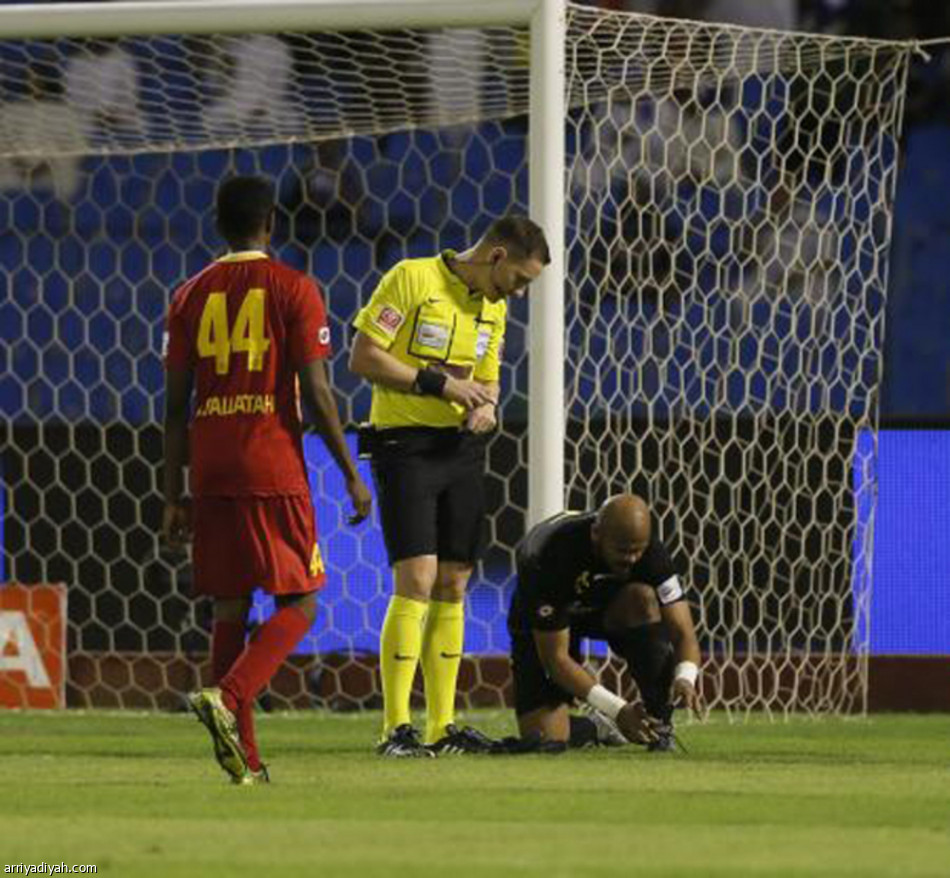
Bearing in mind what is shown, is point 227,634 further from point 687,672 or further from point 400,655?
point 687,672

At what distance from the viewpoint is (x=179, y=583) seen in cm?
1202

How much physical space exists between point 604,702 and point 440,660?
0.58m

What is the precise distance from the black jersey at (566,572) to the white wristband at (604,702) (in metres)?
0.25

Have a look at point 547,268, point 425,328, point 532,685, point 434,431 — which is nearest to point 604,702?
point 532,685

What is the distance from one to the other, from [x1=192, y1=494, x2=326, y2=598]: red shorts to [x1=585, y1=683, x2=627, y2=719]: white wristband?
4.41 feet

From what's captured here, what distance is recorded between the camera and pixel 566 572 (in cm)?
871

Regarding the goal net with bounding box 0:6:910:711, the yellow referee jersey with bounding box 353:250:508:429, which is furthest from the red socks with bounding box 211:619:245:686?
the goal net with bounding box 0:6:910:711

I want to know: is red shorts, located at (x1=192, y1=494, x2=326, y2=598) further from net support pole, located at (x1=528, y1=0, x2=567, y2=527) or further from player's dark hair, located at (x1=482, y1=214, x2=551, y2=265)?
net support pole, located at (x1=528, y1=0, x2=567, y2=527)

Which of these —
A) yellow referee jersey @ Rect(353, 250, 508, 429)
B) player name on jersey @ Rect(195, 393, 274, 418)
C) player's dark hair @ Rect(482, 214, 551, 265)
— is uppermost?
player's dark hair @ Rect(482, 214, 551, 265)

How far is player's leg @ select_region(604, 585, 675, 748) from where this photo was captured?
8891mm

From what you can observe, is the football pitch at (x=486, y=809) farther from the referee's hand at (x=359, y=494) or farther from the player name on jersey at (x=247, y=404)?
the player name on jersey at (x=247, y=404)

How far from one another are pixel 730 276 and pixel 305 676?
237 centimetres

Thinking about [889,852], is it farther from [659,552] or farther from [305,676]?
[305,676]

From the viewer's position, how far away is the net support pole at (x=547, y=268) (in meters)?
9.71
